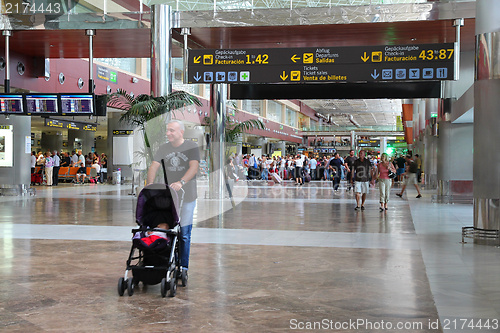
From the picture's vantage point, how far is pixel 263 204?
60.1 ft

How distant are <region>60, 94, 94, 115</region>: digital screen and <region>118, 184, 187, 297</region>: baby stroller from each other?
1029 cm

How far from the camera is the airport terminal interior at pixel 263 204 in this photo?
5422 millimetres

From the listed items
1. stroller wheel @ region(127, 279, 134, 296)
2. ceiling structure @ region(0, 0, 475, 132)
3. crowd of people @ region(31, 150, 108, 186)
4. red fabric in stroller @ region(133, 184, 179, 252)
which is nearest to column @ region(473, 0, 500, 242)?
ceiling structure @ region(0, 0, 475, 132)

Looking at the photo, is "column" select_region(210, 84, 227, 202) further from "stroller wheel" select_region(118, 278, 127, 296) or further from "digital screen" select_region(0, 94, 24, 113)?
"stroller wheel" select_region(118, 278, 127, 296)

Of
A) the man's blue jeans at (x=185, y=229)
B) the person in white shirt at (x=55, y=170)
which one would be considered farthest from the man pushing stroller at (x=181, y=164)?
the person in white shirt at (x=55, y=170)

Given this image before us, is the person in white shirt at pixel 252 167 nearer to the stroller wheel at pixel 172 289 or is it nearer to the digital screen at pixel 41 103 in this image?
the digital screen at pixel 41 103

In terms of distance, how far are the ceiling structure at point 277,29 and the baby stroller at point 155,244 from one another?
29.2 feet

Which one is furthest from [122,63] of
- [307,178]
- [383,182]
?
[307,178]

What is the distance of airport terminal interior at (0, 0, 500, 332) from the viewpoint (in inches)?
213

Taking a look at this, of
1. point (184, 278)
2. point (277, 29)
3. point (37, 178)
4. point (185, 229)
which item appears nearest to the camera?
point (184, 278)

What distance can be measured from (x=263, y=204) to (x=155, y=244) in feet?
41.0

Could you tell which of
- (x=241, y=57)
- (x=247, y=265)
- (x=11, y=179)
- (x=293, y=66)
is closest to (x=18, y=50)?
(x=11, y=179)

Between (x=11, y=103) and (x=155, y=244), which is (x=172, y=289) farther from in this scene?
(x=11, y=103)

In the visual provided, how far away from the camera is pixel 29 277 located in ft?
21.9
